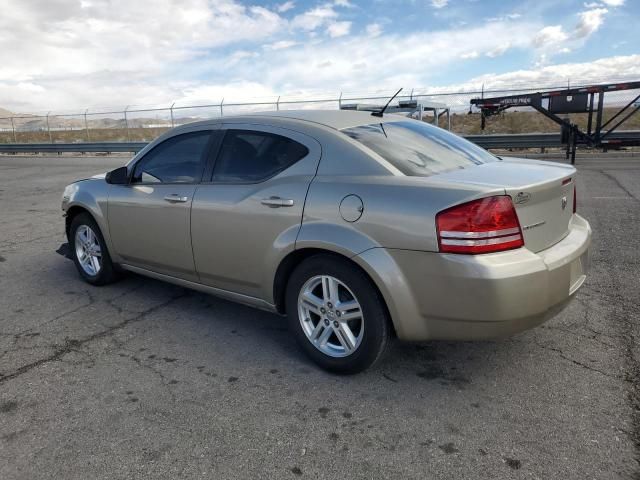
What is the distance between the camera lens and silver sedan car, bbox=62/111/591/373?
2713mm

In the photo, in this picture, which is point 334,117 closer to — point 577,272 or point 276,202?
point 276,202

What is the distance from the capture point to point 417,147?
3482 mm

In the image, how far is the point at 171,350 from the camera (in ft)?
12.0

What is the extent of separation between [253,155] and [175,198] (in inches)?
31.2

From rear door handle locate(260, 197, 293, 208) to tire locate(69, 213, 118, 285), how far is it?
7.20ft

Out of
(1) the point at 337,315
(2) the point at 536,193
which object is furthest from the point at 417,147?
(1) the point at 337,315

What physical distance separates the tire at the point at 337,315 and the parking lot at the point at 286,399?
151 mm

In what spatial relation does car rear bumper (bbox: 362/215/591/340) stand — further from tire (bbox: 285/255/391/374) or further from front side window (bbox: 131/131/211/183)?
front side window (bbox: 131/131/211/183)

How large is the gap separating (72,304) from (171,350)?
154cm

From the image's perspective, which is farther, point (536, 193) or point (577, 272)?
point (577, 272)

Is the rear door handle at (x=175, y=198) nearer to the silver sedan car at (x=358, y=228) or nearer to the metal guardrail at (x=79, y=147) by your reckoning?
the silver sedan car at (x=358, y=228)

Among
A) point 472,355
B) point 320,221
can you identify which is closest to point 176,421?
point 320,221

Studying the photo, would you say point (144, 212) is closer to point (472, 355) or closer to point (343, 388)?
point (343, 388)

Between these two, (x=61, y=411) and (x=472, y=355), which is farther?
(x=472, y=355)
